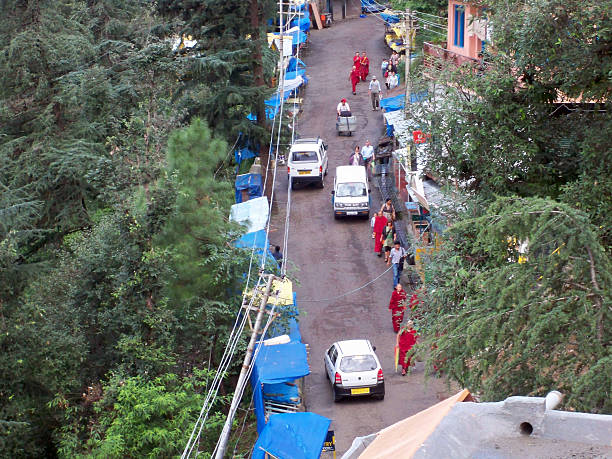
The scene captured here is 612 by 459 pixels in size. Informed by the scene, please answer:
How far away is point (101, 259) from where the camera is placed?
18.2 meters

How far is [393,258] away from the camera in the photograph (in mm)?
24750

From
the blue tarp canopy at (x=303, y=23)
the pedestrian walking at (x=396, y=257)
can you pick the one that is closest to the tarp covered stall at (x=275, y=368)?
the pedestrian walking at (x=396, y=257)

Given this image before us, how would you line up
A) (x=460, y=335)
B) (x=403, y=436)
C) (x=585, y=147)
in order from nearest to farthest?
(x=403, y=436), (x=460, y=335), (x=585, y=147)

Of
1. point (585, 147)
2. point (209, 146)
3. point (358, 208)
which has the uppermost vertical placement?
point (585, 147)

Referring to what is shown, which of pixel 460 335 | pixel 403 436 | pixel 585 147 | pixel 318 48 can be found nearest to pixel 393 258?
pixel 585 147

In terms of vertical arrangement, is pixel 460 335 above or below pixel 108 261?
above

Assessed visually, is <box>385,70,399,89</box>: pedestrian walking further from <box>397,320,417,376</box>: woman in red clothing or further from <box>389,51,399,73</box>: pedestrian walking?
<box>397,320,417,376</box>: woman in red clothing

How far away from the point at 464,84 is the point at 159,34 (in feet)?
54.3

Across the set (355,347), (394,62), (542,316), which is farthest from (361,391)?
(394,62)

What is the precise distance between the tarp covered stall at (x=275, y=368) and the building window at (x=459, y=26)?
1697 centimetres

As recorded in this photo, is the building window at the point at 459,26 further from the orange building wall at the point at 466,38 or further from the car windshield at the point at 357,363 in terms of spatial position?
the car windshield at the point at 357,363

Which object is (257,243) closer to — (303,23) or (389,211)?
(389,211)

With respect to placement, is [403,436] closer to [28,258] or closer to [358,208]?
[28,258]

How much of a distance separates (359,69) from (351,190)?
712 inches
